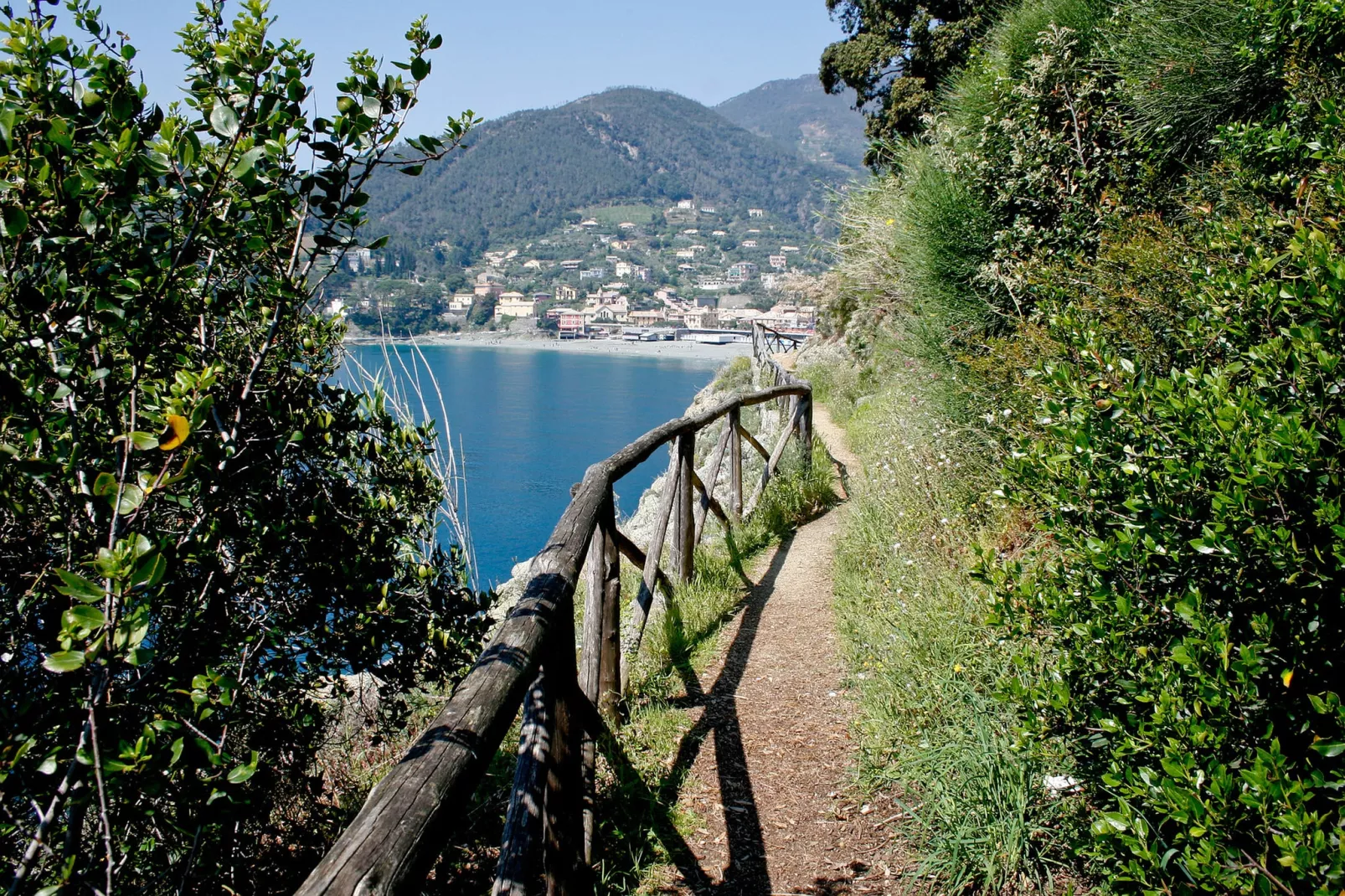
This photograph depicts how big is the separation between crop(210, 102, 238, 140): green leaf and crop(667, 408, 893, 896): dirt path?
9.01ft

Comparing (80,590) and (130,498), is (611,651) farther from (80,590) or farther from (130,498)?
(80,590)

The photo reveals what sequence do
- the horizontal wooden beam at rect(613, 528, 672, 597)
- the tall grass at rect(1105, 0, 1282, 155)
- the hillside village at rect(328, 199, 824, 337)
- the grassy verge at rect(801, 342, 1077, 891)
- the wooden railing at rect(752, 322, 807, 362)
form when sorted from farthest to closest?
1. the hillside village at rect(328, 199, 824, 337)
2. the wooden railing at rect(752, 322, 807, 362)
3. the tall grass at rect(1105, 0, 1282, 155)
4. the horizontal wooden beam at rect(613, 528, 672, 597)
5. the grassy verge at rect(801, 342, 1077, 891)

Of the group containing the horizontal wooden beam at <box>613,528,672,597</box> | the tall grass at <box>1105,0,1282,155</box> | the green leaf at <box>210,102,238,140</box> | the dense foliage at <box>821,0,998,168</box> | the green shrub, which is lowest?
the horizontal wooden beam at <box>613,528,672,597</box>

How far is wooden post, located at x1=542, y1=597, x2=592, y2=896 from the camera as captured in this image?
7.87 ft

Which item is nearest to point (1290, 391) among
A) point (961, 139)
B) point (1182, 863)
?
point (1182, 863)

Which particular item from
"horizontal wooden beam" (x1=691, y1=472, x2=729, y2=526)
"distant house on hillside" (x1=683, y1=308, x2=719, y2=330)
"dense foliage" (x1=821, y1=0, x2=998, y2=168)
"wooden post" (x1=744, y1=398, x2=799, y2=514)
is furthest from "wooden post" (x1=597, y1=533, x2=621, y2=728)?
"distant house on hillside" (x1=683, y1=308, x2=719, y2=330)

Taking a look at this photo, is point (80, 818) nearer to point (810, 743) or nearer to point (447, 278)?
point (810, 743)

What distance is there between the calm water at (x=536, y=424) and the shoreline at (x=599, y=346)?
116 inches

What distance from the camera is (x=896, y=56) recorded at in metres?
16.6

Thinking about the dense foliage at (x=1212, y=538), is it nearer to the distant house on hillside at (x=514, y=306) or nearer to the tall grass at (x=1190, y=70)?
the tall grass at (x=1190, y=70)

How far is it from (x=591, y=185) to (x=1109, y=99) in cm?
20276

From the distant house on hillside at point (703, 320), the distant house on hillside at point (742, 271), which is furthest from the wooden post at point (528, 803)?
the distant house on hillside at point (742, 271)

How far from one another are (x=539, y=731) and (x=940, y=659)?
2.03 metres

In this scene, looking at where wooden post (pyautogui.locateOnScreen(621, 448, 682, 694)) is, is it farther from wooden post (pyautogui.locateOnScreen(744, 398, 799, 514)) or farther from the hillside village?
the hillside village
